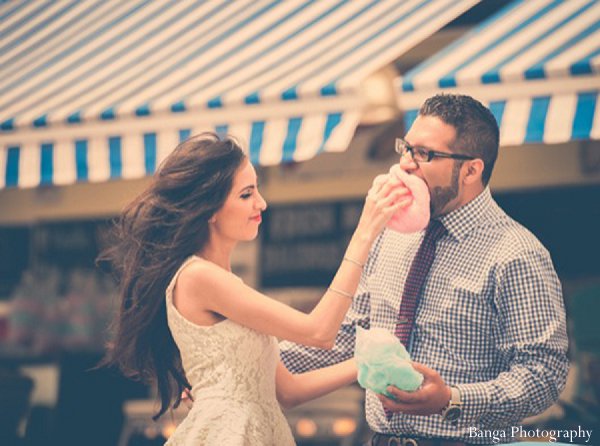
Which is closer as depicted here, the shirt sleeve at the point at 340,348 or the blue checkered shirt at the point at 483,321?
the blue checkered shirt at the point at 483,321

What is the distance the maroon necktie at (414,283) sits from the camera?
11.0ft

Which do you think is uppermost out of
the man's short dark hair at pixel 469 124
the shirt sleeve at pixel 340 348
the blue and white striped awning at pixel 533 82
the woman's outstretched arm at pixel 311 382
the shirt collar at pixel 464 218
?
the blue and white striped awning at pixel 533 82

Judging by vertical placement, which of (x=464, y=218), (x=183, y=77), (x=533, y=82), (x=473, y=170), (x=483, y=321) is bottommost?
(x=483, y=321)

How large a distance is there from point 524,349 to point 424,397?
1.22 ft

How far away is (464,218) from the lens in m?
3.39

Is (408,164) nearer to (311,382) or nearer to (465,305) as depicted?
(465,305)

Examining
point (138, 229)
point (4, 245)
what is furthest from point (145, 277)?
point (4, 245)

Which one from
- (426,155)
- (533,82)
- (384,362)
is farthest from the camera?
(533,82)

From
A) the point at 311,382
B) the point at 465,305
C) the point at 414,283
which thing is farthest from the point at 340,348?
the point at 465,305

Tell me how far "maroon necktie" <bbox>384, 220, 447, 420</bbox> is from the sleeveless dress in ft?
1.41

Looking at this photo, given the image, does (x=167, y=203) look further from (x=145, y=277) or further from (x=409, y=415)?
(x=409, y=415)

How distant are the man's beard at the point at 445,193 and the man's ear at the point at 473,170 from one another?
35mm

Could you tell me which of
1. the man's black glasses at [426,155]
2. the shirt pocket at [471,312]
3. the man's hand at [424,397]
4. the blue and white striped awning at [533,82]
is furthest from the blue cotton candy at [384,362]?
the blue and white striped awning at [533,82]

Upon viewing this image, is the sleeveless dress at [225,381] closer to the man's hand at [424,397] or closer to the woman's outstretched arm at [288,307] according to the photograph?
the woman's outstretched arm at [288,307]
